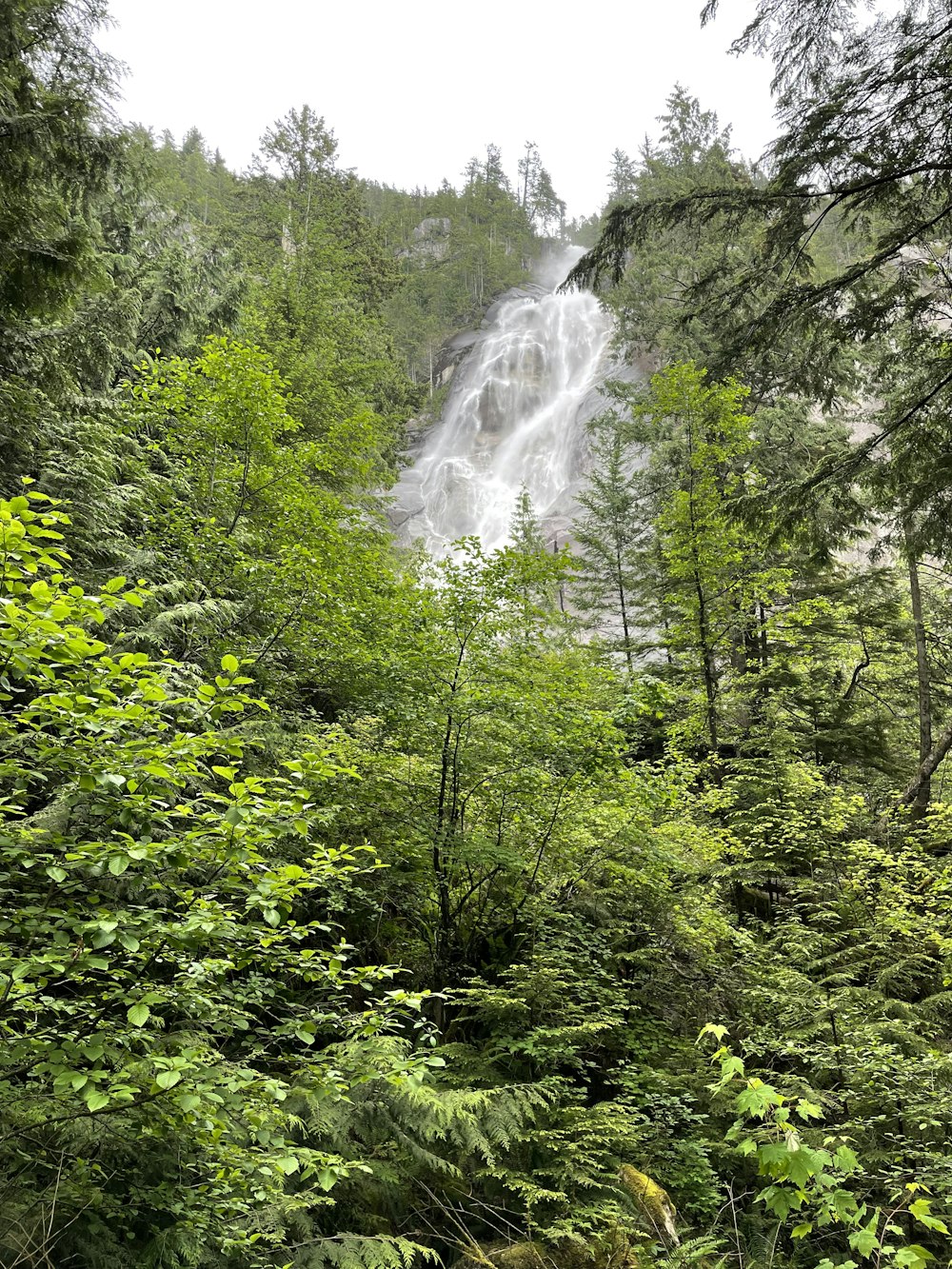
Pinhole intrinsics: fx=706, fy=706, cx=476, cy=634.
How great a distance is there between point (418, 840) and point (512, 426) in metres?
38.5

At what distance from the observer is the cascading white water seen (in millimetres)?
35625

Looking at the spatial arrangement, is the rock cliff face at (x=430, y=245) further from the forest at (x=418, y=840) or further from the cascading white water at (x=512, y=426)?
the forest at (x=418, y=840)

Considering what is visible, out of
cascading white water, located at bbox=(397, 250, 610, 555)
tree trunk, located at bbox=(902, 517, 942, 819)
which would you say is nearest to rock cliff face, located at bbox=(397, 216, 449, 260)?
cascading white water, located at bbox=(397, 250, 610, 555)

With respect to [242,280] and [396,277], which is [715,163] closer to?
[396,277]

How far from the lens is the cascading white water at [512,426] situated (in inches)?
1403

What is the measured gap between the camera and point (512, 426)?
136 feet

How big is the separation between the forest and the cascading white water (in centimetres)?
2534

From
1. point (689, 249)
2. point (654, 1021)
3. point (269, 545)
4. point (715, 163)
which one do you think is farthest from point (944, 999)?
point (715, 163)

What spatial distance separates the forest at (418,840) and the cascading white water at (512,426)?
2534 cm

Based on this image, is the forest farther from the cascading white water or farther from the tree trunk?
the cascading white water

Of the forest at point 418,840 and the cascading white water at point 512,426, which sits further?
the cascading white water at point 512,426

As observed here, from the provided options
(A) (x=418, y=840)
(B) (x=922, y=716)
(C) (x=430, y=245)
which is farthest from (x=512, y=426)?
(A) (x=418, y=840)

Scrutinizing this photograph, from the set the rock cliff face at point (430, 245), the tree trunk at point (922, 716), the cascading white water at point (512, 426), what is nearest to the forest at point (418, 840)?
the tree trunk at point (922, 716)

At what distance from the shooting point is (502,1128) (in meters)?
4.18
